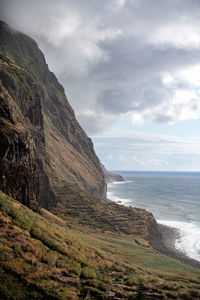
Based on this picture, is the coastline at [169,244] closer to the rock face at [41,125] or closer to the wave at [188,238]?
the wave at [188,238]

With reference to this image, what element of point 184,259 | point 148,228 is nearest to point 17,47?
point 148,228

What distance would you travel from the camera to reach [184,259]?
4353 cm

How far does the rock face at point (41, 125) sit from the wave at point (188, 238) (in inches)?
1472

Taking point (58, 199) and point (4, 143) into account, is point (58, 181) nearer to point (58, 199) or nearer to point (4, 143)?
point (58, 199)

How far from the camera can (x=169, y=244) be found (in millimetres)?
54375

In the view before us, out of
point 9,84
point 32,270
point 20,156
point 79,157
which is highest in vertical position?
point 9,84

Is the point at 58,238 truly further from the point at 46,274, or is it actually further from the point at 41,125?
the point at 41,125

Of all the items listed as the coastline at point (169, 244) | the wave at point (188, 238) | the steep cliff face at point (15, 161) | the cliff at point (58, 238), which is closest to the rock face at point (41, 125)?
the steep cliff face at point (15, 161)

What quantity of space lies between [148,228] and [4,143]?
49890 millimetres

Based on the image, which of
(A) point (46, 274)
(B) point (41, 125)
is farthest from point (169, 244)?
(B) point (41, 125)

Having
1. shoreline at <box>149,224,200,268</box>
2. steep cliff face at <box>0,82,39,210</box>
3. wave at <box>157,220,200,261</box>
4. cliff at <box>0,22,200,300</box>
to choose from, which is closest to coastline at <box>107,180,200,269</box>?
shoreline at <box>149,224,200,268</box>

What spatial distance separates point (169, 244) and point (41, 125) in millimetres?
53172

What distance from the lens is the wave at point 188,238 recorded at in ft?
166

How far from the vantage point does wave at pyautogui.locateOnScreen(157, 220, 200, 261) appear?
166 feet
